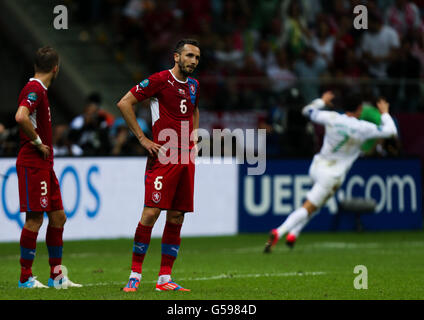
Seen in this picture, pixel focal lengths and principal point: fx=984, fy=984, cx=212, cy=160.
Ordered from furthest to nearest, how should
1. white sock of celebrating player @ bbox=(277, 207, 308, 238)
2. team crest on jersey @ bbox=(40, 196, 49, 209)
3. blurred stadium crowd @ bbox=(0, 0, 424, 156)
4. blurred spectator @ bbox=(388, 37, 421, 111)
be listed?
blurred spectator @ bbox=(388, 37, 421, 111) < blurred stadium crowd @ bbox=(0, 0, 424, 156) < white sock of celebrating player @ bbox=(277, 207, 308, 238) < team crest on jersey @ bbox=(40, 196, 49, 209)

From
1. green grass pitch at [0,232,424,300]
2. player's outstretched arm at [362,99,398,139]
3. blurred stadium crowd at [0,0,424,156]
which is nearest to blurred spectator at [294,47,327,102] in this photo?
blurred stadium crowd at [0,0,424,156]

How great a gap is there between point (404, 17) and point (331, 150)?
724 cm

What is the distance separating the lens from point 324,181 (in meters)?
14.1

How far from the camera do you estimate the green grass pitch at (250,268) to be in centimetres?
873

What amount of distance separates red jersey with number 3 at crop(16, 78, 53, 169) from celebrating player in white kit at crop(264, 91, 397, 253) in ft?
17.8

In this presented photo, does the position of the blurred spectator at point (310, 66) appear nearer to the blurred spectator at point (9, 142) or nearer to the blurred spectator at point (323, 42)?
the blurred spectator at point (323, 42)

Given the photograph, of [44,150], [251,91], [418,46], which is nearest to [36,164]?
[44,150]

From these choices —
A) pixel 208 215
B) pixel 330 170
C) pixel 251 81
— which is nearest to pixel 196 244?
pixel 208 215

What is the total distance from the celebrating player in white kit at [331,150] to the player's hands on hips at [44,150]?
548 cm

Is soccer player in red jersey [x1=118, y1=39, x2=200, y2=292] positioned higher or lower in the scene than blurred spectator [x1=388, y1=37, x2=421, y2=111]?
lower

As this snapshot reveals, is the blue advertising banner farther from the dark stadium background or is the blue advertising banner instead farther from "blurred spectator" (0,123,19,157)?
"blurred spectator" (0,123,19,157)

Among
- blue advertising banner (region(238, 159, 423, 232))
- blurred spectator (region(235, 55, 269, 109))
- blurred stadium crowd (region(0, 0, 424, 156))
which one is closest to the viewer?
blue advertising banner (region(238, 159, 423, 232))

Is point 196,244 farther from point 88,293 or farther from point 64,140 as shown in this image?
point 88,293

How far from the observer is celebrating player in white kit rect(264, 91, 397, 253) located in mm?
13906
